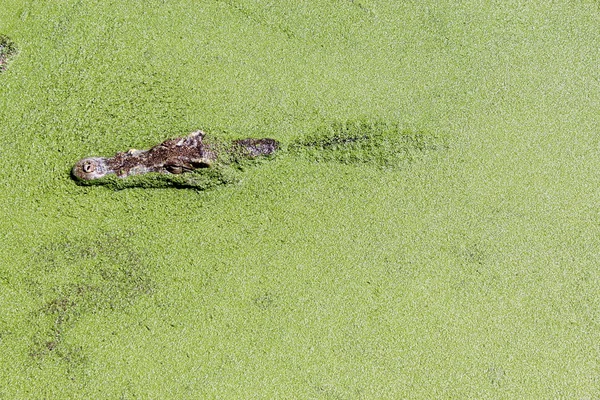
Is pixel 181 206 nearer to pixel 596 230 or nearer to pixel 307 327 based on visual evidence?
pixel 307 327

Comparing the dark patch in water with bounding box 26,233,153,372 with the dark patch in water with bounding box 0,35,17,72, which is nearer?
the dark patch in water with bounding box 26,233,153,372

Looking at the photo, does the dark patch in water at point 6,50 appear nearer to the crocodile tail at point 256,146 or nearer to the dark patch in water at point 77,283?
the dark patch in water at point 77,283

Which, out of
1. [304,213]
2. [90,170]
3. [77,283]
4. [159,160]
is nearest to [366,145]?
[304,213]

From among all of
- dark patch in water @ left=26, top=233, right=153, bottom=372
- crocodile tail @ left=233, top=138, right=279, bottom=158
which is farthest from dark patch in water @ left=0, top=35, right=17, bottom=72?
crocodile tail @ left=233, top=138, right=279, bottom=158

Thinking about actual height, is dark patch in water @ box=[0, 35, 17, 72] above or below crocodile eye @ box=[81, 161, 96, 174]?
above

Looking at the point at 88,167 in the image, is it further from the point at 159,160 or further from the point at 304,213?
the point at 304,213

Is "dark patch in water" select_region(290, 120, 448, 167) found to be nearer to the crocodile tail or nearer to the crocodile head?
the crocodile tail

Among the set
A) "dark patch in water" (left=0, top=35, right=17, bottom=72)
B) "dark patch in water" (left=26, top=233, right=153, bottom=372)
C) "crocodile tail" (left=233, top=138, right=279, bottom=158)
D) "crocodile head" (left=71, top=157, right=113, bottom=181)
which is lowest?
"dark patch in water" (left=26, top=233, right=153, bottom=372)
